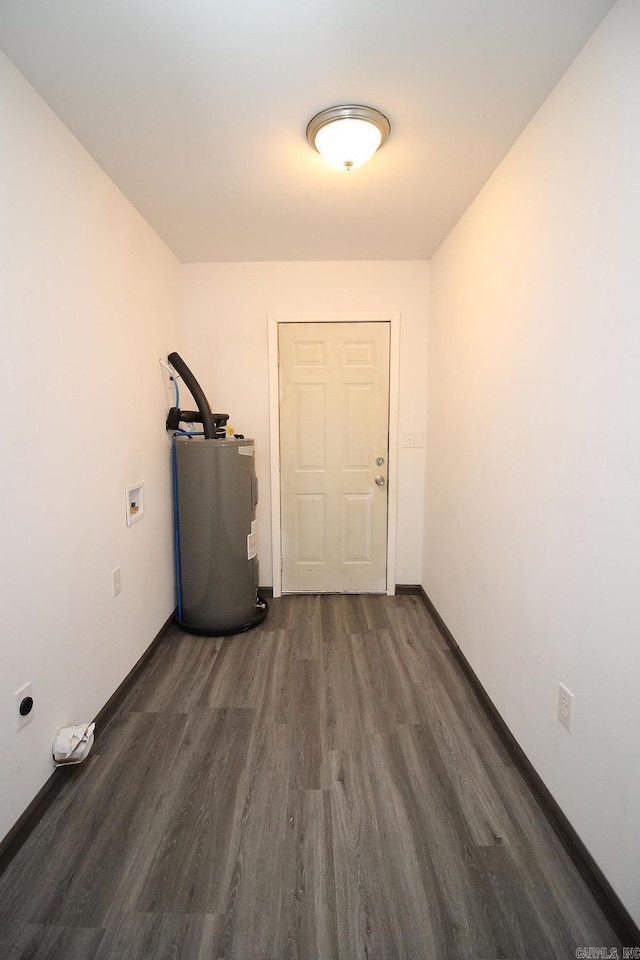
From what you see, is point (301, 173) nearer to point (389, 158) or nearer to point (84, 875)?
point (389, 158)

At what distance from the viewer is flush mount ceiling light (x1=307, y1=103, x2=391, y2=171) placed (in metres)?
1.48

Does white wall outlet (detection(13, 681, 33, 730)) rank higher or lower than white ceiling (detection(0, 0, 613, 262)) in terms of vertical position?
lower

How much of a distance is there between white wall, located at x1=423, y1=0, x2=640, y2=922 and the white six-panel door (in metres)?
1.03

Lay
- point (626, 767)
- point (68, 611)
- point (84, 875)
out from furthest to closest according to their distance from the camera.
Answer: point (68, 611) < point (84, 875) < point (626, 767)

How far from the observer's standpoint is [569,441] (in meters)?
1.30

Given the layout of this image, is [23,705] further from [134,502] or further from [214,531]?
[214,531]

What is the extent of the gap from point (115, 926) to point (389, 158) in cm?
270

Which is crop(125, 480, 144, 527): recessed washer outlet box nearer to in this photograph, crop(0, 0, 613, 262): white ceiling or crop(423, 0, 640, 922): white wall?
crop(0, 0, 613, 262): white ceiling

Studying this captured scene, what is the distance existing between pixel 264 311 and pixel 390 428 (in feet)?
3.98

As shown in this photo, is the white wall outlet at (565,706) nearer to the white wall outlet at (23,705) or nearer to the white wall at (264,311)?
the white wall outlet at (23,705)

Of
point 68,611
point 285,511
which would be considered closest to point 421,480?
point 285,511

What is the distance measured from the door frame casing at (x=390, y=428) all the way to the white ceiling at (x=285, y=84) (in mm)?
848

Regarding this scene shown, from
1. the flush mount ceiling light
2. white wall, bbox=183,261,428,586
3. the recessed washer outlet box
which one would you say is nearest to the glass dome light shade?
the flush mount ceiling light

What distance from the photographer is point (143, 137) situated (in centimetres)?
162
